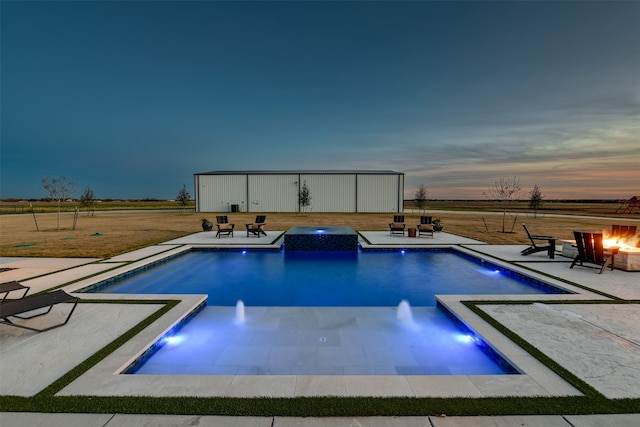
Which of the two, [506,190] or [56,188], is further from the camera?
[56,188]

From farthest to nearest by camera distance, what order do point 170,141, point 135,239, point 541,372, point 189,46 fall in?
point 170,141 → point 189,46 → point 135,239 → point 541,372

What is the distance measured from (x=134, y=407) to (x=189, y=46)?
2526 cm

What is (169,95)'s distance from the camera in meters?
30.5

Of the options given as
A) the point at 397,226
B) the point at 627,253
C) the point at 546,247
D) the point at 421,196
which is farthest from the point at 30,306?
the point at 421,196

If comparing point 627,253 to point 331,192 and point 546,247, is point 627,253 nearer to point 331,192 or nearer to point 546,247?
point 546,247

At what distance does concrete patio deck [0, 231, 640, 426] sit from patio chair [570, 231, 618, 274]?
1.98 m

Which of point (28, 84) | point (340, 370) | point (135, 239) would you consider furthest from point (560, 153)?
point (28, 84)

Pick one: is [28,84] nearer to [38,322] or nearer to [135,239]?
[135,239]

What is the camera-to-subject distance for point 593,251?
25.2 feet

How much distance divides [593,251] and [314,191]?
29761mm

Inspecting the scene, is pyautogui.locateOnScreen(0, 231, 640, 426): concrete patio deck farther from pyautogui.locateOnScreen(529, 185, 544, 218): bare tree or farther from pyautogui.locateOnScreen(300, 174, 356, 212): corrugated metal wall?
pyautogui.locateOnScreen(300, 174, 356, 212): corrugated metal wall

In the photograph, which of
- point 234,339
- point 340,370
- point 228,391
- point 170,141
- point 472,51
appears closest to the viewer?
point 228,391

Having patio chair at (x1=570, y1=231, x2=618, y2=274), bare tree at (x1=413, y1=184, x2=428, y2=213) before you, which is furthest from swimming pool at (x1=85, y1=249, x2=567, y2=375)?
bare tree at (x1=413, y1=184, x2=428, y2=213)

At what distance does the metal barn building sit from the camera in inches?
1400
